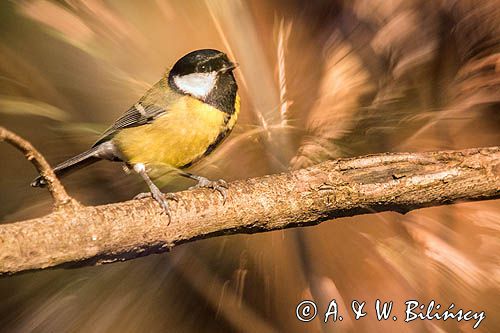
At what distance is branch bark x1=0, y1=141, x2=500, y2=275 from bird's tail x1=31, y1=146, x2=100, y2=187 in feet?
0.42

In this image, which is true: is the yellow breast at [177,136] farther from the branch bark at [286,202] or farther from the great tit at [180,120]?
the branch bark at [286,202]

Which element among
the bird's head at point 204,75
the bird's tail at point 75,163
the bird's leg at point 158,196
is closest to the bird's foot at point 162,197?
the bird's leg at point 158,196

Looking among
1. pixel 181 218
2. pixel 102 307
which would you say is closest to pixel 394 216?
pixel 181 218

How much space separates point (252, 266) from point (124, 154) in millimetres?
299

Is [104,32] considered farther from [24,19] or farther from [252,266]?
[252,266]

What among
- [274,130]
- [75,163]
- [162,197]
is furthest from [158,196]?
[274,130]

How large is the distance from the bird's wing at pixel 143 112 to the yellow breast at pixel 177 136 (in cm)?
1

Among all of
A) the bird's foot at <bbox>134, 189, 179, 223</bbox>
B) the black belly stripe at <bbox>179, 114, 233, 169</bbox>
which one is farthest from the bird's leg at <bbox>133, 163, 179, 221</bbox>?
the black belly stripe at <bbox>179, 114, 233, 169</bbox>

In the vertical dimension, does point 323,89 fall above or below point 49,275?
above

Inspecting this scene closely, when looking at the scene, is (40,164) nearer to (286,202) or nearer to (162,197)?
(162,197)

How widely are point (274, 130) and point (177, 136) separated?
17 cm

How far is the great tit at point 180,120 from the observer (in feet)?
3.08

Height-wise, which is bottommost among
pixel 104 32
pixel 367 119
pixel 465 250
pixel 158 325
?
pixel 158 325

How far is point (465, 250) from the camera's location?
1.02 metres
